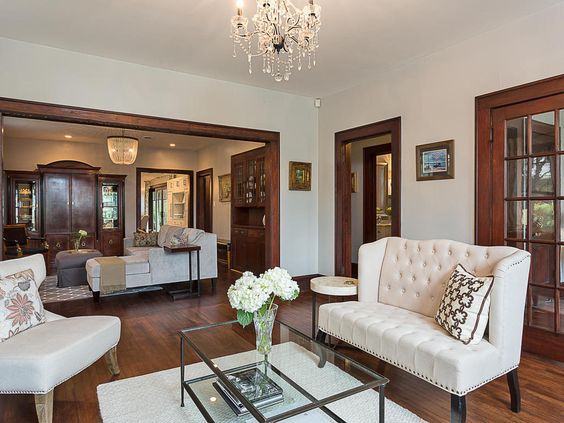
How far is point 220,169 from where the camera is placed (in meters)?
8.00

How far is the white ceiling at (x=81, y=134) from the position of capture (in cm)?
635

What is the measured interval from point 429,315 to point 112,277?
3.90 metres

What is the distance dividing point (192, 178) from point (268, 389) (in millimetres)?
8031

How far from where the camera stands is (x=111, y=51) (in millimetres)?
3760

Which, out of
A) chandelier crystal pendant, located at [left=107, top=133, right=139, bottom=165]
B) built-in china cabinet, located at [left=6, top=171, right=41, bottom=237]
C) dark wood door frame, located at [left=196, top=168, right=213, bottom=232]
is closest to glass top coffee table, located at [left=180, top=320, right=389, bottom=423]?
chandelier crystal pendant, located at [left=107, top=133, right=139, bottom=165]

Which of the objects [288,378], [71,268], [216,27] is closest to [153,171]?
[71,268]

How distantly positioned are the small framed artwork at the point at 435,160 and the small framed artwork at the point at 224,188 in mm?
4435

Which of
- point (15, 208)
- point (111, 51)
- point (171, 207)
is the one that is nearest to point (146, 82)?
point (111, 51)

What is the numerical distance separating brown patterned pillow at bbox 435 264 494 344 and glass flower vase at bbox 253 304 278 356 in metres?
1.04

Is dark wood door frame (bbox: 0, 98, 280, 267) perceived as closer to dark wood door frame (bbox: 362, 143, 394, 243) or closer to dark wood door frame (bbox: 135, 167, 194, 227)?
dark wood door frame (bbox: 362, 143, 394, 243)

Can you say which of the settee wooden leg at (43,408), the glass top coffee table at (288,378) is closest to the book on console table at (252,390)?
the glass top coffee table at (288,378)

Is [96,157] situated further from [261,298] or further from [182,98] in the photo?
[261,298]

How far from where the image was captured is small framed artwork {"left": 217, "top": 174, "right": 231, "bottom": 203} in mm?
7605

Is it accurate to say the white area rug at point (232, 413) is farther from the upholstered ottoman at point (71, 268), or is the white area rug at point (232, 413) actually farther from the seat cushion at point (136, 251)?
the seat cushion at point (136, 251)
